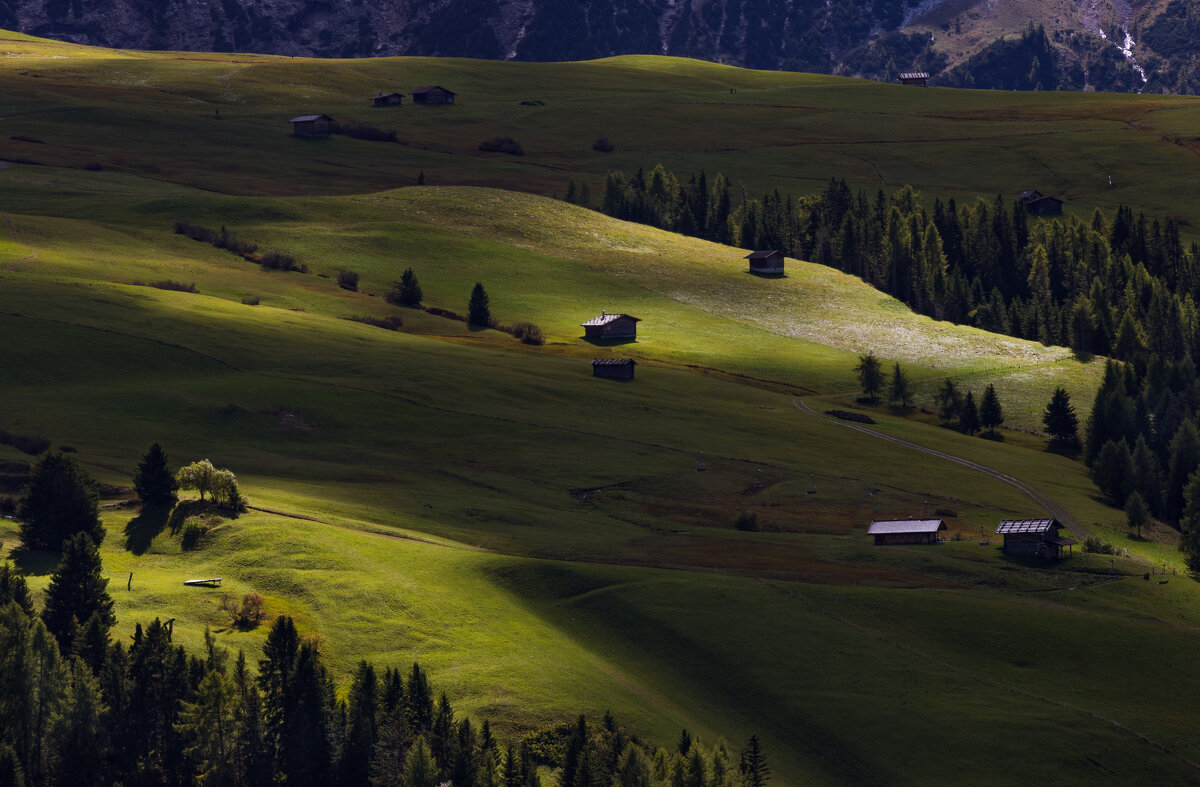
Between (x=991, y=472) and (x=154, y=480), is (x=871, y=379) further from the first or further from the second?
(x=154, y=480)

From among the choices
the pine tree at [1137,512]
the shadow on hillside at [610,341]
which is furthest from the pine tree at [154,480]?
the shadow on hillside at [610,341]

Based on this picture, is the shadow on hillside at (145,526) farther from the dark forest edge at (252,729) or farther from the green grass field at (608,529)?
the dark forest edge at (252,729)

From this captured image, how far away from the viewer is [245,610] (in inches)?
3061

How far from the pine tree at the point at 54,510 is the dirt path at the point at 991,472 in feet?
258

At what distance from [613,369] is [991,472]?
42308 millimetres

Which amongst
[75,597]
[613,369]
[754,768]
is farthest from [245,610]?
[613,369]

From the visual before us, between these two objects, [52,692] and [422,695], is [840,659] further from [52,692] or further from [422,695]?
[52,692]

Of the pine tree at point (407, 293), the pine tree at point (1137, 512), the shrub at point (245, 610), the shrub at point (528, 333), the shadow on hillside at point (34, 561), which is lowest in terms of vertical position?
the pine tree at point (1137, 512)

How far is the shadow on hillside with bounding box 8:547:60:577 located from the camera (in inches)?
3179

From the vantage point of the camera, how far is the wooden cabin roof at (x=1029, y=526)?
10394 cm

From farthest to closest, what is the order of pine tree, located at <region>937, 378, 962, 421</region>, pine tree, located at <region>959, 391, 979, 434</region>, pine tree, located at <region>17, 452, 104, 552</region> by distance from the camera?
1. pine tree, located at <region>937, 378, 962, 421</region>
2. pine tree, located at <region>959, 391, 979, 434</region>
3. pine tree, located at <region>17, 452, 104, 552</region>

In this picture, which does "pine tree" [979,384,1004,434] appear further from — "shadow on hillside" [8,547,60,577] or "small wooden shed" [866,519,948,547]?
"shadow on hillside" [8,547,60,577]

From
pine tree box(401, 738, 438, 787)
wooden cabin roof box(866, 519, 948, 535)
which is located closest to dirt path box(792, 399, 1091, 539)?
wooden cabin roof box(866, 519, 948, 535)

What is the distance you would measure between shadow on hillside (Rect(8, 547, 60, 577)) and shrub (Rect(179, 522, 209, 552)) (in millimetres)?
7503
